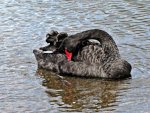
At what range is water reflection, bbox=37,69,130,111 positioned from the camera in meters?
6.28

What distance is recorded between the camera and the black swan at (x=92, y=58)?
295 inches

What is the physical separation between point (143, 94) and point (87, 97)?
744 mm

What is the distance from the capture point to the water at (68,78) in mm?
6309

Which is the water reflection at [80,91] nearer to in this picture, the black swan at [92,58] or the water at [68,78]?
the water at [68,78]

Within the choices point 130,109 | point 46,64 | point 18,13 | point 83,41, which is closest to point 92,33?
point 83,41

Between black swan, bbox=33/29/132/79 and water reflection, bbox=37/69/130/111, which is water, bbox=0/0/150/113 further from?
black swan, bbox=33/29/132/79

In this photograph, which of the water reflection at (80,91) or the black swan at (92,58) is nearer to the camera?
the water reflection at (80,91)

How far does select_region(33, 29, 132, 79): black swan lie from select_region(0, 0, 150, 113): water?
0.17 meters

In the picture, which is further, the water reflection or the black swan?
the black swan

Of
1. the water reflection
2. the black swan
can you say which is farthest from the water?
the black swan

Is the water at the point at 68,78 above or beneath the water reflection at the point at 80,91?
above

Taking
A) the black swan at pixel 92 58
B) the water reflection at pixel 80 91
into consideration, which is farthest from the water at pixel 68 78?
the black swan at pixel 92 58

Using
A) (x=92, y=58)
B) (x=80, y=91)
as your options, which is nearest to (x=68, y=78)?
(x=92, y=58)

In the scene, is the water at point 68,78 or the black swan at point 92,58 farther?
the black swan at point 92,58
